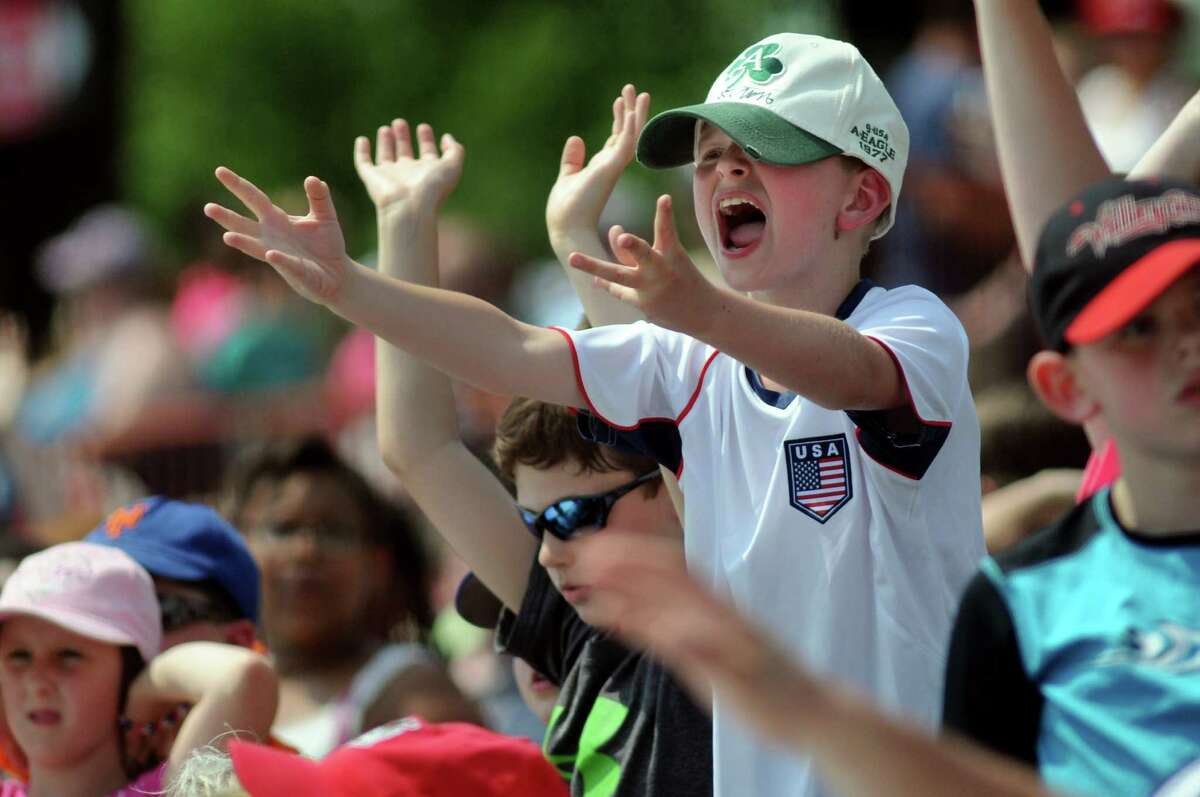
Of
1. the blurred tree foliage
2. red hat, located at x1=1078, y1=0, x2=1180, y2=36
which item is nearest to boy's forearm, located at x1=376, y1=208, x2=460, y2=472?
red hat, located at x1=1078, y1=0, x2=1180, y2=36

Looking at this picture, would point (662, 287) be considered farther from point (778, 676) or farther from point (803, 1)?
point (803, 1)

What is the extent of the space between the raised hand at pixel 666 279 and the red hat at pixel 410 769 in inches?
36.5

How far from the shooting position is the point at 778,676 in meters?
1.96

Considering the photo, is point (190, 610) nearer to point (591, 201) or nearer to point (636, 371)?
point (591, 201)

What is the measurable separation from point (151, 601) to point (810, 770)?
1765 mm

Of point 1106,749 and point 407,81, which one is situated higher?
point 1106,749

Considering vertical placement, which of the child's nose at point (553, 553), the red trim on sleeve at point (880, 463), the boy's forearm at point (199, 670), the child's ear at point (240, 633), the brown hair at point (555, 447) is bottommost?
the child's ear at point (240, 633)

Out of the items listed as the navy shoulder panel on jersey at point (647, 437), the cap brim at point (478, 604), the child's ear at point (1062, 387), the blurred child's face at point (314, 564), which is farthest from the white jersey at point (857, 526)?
the blurred child's face at point (314, 564)

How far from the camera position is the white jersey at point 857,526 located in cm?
315

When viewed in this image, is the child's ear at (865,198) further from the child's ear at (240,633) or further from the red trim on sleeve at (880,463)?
the child's ear at (240,633)

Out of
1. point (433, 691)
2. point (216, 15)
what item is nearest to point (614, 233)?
point (433, 691)

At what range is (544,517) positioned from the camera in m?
3.96

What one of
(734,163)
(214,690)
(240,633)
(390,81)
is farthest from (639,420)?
(390,81)

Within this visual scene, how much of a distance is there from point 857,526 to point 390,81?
18289 mm
